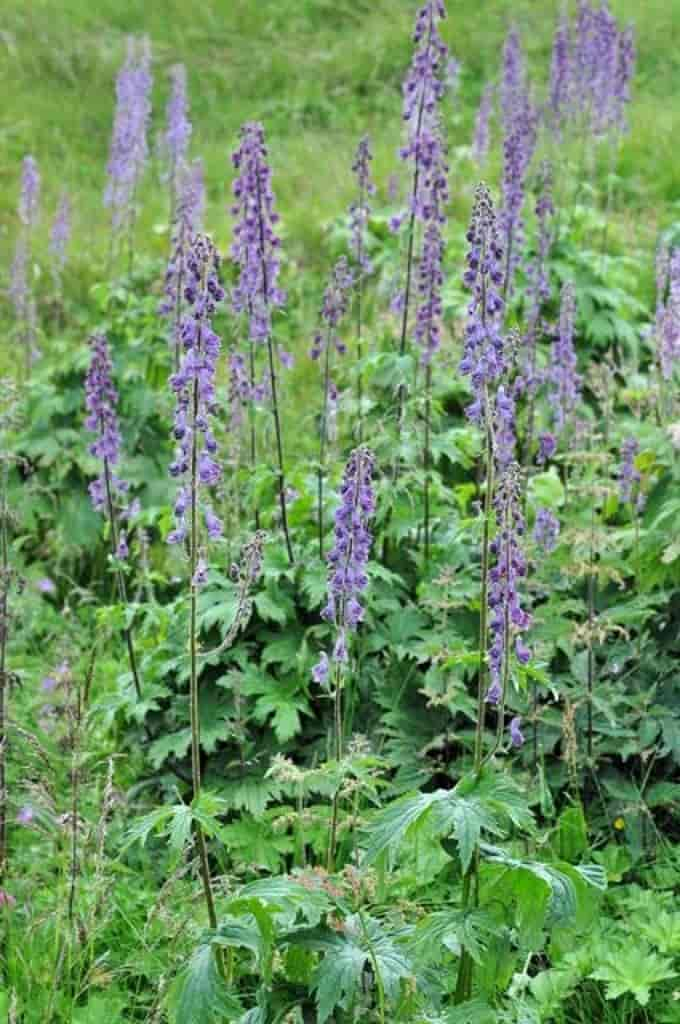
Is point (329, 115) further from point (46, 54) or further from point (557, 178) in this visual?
point (557, 178)

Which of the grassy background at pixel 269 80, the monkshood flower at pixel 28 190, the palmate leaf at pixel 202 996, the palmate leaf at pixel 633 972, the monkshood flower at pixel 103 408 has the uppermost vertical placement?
the grassy background at pixel 269 80

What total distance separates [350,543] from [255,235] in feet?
6.00

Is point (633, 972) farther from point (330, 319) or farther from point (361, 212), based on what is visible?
point (361, 212)

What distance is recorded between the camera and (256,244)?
15.3 feet

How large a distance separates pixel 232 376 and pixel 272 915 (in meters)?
2.27

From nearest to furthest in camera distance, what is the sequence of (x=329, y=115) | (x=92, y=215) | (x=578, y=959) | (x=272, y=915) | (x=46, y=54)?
(x=272, y=915) < (x=578, y=959) < (x=92, y=215) < (x=329, y=115) < (x=46, y=54)

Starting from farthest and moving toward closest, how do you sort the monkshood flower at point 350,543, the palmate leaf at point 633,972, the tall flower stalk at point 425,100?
the tall flower stalk at point 425,100, the palmate leaf at point 633,972, the monkshood flower at point 350,543

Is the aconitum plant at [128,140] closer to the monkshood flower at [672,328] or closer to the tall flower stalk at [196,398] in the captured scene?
the monkshood flower at [672,328]

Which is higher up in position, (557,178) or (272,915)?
(557,178)

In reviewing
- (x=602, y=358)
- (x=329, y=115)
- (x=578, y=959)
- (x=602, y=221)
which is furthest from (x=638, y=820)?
(x=329, y=115)

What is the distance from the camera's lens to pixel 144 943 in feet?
12.4

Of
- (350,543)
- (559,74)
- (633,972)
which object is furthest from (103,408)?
(559,74)

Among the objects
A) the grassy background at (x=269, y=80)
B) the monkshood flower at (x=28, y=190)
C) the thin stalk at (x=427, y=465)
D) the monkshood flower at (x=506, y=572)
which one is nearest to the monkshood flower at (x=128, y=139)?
the monkshood flower at (x=28, y=190)

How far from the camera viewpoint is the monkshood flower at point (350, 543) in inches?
122
